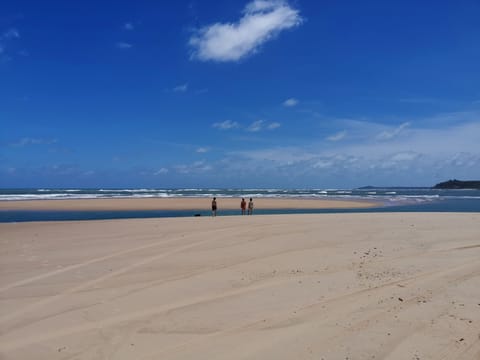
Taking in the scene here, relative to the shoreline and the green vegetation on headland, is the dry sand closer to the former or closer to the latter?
the shoreline

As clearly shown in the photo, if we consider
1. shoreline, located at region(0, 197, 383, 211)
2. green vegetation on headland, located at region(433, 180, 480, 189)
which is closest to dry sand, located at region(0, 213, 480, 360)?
shoreline, located at region(0, 197, 383, 211)

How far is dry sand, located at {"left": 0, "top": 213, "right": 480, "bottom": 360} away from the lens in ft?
15.6

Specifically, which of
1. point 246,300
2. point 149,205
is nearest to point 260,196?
point 149,205

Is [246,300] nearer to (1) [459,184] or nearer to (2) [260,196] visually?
(2) [260,196]

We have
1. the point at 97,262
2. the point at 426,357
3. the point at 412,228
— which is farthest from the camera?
the point at 412,228

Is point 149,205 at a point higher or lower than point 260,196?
lower

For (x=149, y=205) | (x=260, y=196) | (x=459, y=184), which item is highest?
(x=459, y=184)

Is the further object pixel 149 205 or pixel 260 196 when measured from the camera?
pixel 260 196

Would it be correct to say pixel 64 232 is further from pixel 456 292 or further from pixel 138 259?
pixel 456 292

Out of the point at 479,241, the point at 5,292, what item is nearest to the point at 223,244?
the point at 5,292

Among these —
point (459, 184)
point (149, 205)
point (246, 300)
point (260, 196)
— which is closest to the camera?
point (246, 300)

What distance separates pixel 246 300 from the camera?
21.5ft

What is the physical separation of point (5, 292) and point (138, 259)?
3.36 metres

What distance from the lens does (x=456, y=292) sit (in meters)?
6.67
